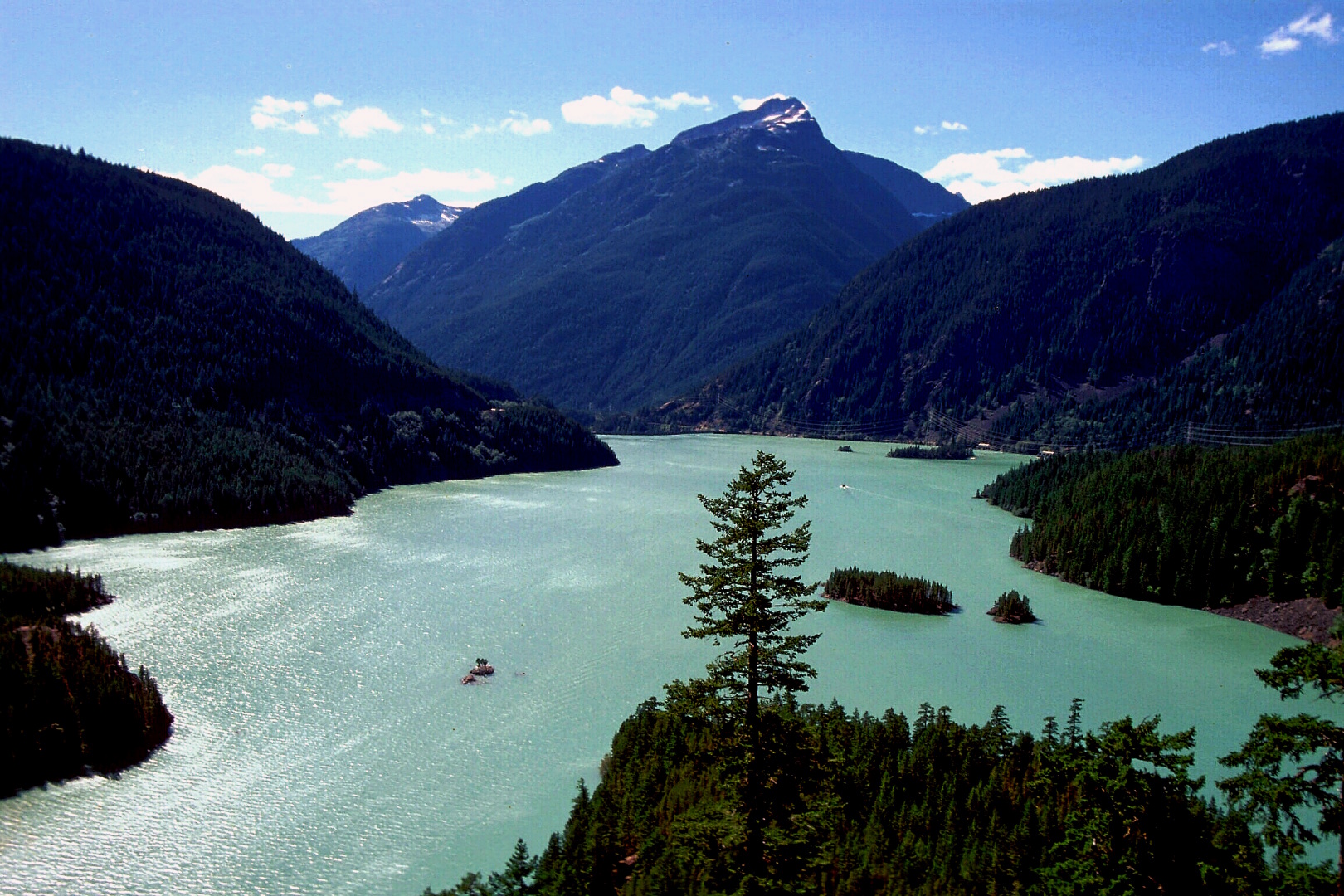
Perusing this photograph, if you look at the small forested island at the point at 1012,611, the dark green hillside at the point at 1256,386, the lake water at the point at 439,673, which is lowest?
Result: the lake water at the point at 439,673

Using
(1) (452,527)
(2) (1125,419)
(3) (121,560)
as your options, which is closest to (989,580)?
(1) (452,527)

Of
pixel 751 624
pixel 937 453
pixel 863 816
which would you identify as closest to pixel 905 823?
pixel 863 816

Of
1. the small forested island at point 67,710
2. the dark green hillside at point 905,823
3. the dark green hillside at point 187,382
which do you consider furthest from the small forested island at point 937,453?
the small forested island at point 67,710

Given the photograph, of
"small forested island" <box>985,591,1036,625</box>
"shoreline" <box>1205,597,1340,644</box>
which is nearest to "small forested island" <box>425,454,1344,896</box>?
"small forested island" <box>985,591,1036,625</box>

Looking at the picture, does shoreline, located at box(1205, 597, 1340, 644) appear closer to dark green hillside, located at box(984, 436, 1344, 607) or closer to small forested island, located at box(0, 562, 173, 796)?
dark green hillside, located at box(984, 436, 1344, 607)

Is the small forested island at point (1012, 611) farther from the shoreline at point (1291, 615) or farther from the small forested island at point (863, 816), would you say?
the small forested island at point (863, 816)

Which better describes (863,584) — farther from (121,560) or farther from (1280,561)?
(121,560)
